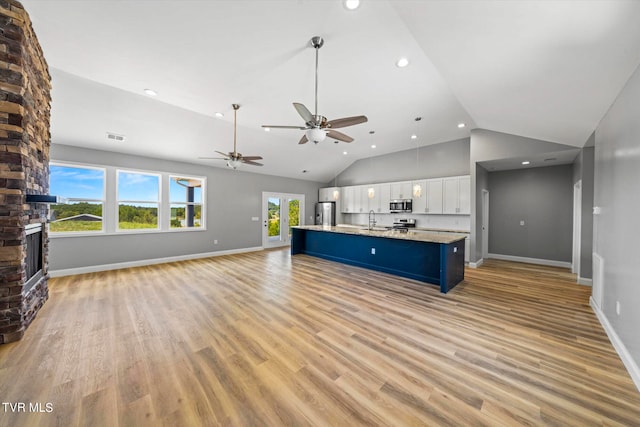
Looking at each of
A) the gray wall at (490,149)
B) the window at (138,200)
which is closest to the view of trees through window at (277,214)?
the window at (138,200)

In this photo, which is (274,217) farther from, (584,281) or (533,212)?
(584,281)

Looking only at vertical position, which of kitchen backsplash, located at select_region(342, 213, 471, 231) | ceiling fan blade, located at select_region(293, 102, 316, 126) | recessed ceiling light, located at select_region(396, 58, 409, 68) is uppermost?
recessed ceiling light, located at select_region(396, 58, 409, 68)

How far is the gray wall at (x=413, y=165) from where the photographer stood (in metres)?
6.27

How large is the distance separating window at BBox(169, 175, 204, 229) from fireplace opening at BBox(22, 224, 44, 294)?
2989mm

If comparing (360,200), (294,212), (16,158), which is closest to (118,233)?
(16,158)

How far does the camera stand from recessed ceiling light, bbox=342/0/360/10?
217 cm

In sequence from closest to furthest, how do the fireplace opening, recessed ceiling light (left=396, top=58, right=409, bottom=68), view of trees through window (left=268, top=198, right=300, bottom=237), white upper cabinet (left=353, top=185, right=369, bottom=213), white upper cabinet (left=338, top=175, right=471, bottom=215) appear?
1. the fireplace opening
2. recessed ceiling light (left=396, top=58, right=409, bottom=68)
3. white upper cabinet (left=338, top=175, right=471, bottom=215)
4. white upper cabinet (left=353, top=185, right=369, bottom=213)
5. view of trees through window (left=268, top=198, right=300, bottom=237)

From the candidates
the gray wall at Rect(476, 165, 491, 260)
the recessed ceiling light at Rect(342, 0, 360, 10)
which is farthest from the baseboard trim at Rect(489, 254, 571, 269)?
the recessed ceiling light at Rect(342, 0, 360, 10)

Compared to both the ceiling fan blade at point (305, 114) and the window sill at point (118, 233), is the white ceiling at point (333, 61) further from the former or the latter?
the window sill at point (118, 233)

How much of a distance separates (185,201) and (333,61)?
5.40 metres

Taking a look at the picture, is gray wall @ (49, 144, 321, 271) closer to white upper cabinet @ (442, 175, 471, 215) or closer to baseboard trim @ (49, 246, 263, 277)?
baseboard trim @ (49, 246, 263, 277)

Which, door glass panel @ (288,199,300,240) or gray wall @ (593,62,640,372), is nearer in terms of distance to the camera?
gray wall @ (593,62,640,372)

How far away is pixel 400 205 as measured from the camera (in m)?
6.98

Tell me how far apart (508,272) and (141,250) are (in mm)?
8472
